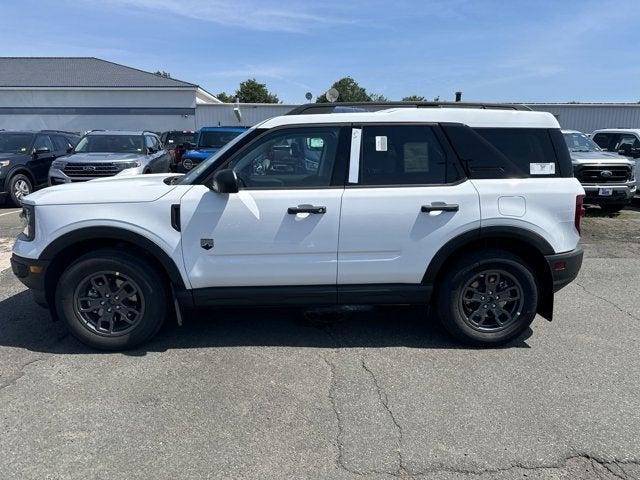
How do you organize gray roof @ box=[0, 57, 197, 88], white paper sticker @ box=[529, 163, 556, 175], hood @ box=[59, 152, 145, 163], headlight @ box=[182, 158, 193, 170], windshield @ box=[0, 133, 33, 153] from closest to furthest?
white paper sticker @ box=[529, 163, 556, 175] < hood @ box=[59, 152, 145, 163] < windshield @ box=[0, 133, 33, 153] < headlight @ box=[182, 158, 193, 170] < gray roof @ box=[0, 57, 197, 88]

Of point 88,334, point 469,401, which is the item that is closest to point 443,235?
point 469,401

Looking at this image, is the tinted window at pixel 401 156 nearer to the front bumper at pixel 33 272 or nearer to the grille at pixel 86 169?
the front bumper at pixel 33 272

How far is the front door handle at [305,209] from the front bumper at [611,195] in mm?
9029

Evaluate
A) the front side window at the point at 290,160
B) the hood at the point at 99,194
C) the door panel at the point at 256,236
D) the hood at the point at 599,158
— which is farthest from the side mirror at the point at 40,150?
the hood at the point at 599,158

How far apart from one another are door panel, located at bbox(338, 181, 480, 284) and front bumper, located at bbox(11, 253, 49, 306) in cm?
233

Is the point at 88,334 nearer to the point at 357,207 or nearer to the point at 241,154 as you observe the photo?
the point at 241,154

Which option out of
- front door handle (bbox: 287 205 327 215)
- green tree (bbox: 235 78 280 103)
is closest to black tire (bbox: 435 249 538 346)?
front door handle (bbox: 287 205 327 215)

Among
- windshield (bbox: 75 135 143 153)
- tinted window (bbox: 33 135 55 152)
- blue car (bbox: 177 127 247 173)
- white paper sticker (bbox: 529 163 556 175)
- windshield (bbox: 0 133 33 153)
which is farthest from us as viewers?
blue car (bbox: 177 127 247 173)

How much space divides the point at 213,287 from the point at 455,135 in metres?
2.29

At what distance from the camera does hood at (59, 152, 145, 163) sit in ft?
34.4

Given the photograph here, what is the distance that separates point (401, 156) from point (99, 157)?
8779 millimetres

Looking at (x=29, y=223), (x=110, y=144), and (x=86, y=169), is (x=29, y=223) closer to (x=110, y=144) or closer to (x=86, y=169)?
(x=86, y=169)

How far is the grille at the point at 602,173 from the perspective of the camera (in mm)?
10648

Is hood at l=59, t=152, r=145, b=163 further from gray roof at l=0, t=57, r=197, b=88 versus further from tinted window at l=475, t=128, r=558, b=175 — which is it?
gray roof at l=0, t=57, r=197, b=88
